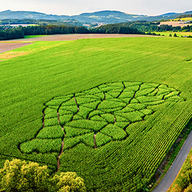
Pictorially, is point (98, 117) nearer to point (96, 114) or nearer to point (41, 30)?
point (96, 114)

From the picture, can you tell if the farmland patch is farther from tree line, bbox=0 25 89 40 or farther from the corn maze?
tree line, bbox=0 25 89 40

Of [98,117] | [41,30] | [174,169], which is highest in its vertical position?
[41,30]

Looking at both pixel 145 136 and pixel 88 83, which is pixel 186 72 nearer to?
pixel 88 83

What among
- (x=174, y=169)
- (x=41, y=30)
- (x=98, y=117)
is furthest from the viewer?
(x=41, y=30)

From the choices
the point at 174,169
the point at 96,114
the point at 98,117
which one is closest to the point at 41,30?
the point at 96,114

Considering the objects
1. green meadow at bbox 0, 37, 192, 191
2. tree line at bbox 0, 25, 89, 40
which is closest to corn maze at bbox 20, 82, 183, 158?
green meadow at bbox 0, 37, 192, 191

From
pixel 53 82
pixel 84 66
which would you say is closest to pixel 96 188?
pixel 53 82
